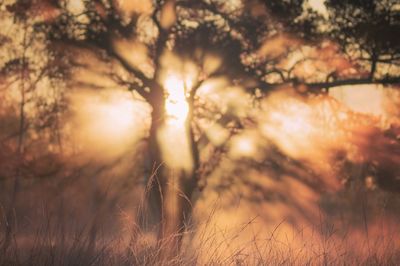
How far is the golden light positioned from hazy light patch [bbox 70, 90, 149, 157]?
931 mm

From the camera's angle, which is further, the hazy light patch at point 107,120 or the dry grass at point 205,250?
the hazy light patch at point 107,120

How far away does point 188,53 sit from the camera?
1051 cm

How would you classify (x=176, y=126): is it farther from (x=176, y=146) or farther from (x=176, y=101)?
(x=176, y=101)

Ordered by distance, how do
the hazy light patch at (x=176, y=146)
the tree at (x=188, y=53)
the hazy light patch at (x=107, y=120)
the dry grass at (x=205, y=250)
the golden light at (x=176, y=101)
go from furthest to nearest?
the hazy light patch at (x=107, y=120), the golden light at (x=176, y=101), the hazy light patch at (x=176, y=146), the tree at (x=188, y=53), the dry grass at (x=205, y=250)

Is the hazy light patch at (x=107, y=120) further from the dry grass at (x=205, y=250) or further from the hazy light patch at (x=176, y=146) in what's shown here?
the dry grass at (x=205, y=250)

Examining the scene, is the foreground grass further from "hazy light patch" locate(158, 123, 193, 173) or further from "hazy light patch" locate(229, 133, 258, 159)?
"hazy light patch" locate(158, 123, 193, 173)

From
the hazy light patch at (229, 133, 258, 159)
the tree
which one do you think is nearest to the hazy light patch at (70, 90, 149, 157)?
the tree

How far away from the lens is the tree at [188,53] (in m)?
9.91

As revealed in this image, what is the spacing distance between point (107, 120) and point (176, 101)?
5.30 ft

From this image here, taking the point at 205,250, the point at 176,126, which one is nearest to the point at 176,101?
the point at 176,126

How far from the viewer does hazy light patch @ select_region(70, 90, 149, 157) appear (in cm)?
1120

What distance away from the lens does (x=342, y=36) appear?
31.4ft

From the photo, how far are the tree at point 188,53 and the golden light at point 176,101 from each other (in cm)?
2

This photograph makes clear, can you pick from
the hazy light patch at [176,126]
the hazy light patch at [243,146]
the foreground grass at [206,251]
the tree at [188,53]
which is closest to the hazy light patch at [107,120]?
the tree at [188,53]
